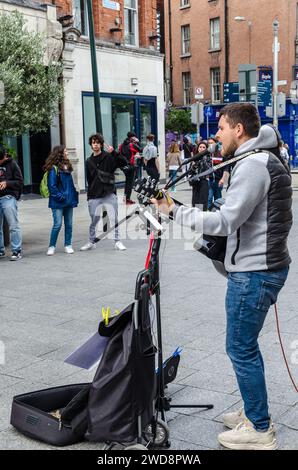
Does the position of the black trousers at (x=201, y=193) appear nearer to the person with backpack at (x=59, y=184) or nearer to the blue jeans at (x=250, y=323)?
the person with backpack at (x=59, y=184)

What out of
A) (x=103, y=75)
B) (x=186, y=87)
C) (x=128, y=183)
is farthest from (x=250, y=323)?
(x=186, y=87)

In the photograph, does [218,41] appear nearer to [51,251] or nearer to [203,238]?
[51,251]

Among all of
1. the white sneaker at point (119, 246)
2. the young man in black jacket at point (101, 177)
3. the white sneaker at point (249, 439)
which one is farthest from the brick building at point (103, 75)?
the white sneaker at point (249, 439)

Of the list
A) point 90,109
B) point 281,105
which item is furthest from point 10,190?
point 281,105

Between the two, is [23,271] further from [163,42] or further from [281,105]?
[163,42]

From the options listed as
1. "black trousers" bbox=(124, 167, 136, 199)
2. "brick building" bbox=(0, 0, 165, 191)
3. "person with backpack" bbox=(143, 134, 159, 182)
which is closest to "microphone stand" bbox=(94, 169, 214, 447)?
"black trousers" bbox=(124, 167, 136, 199)

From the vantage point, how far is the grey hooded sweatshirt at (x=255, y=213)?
127 inches

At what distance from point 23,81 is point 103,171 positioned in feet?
7.40

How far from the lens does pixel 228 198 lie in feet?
10.8

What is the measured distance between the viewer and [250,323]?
335 centimetres

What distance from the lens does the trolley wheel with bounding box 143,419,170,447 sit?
11.5 ft

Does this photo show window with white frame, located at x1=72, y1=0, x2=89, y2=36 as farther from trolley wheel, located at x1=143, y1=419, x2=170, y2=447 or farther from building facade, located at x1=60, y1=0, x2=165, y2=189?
trolley wheel, located at x1=143, y1=419, x2=170, y2=447

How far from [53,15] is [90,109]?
381cm

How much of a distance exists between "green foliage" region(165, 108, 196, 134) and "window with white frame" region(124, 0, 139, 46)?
14.5 m
